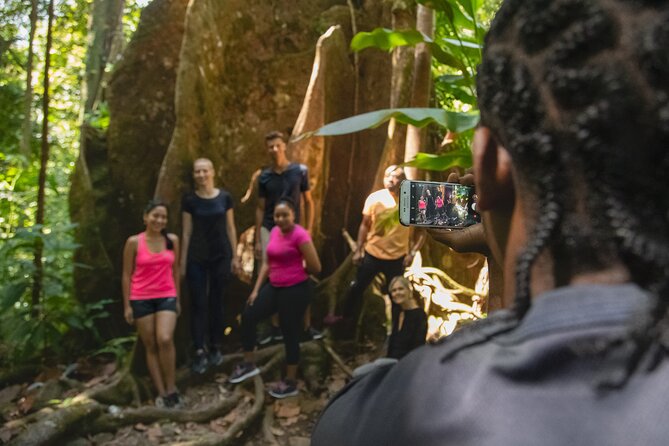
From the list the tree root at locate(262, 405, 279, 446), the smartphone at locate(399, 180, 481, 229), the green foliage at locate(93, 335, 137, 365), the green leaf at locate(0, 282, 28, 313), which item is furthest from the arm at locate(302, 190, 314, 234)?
the smartphone at locate(399, 180, 481, 229)

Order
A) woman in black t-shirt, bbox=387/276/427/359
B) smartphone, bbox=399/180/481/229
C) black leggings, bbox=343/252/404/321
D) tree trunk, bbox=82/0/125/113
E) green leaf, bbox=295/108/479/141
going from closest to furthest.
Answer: smartphone, bbox=399/180/481/229
green leaf, bbox=295/108/479/141
woman in black t-shirt, bbox=387/276/427/359
black leggings, bbox=343/252/404/321
tree trunk, bbox=82/0/125/113

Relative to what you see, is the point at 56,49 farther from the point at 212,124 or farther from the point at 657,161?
the point at 657,161

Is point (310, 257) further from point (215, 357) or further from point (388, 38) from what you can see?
point (388, 38)

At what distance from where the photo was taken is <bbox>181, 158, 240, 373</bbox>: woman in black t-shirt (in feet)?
16.7

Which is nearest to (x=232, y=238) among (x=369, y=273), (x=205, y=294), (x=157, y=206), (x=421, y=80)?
(x=205, y=294)

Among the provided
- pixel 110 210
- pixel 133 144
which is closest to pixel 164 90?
pixel 133 144

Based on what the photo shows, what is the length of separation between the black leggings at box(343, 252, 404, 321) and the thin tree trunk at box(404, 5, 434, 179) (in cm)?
104

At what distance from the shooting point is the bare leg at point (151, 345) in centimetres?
471

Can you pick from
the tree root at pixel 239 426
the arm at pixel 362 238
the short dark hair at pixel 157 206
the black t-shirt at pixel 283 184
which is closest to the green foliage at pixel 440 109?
the arm at pixel 362 238

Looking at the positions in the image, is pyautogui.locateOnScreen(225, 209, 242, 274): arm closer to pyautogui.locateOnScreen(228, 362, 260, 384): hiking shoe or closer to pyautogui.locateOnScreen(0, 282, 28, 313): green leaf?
pyautogui.locateOnScreen(228, 362, 260, 384): hiking shoe

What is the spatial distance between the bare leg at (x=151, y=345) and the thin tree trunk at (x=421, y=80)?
2.18 meters

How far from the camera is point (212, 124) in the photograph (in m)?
5.77

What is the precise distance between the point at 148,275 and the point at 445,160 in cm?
273

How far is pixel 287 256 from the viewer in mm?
4668
